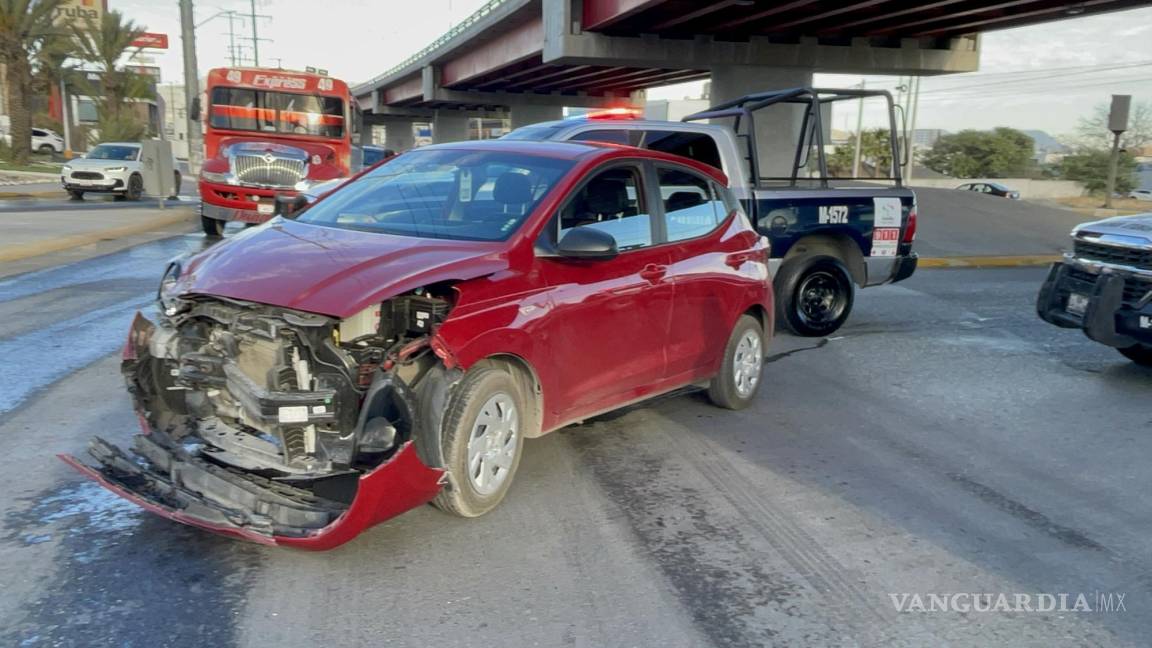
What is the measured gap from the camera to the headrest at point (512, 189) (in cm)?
520

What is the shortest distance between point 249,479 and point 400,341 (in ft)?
2.91

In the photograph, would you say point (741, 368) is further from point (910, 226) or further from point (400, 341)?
point (910, 226)

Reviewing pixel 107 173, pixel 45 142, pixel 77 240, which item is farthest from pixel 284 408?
pixel 45 142

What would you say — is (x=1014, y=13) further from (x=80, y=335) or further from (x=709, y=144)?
(x=80, y=335)

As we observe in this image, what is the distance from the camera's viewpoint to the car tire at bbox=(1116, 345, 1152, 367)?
8.50 meters

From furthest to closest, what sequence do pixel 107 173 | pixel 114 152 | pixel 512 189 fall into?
1. pixel 114 152
2. pixel 107 173
3. pixel 512 189

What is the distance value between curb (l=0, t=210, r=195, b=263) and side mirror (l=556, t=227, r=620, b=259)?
10585 millimetres

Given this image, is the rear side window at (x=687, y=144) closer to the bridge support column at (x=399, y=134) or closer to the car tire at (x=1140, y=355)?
the car tire at (x=1140, y=355)

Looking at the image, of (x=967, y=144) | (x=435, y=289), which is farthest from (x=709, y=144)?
(x=967, y=144)

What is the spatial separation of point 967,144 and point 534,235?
78782 millimetres

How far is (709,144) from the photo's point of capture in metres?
8.74

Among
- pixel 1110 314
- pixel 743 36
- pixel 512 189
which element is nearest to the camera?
pixel 512 189

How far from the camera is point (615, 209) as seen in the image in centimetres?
560

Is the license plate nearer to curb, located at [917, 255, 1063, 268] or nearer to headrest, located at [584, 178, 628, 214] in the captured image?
headrest, located at [584, 178, 628, 214]
